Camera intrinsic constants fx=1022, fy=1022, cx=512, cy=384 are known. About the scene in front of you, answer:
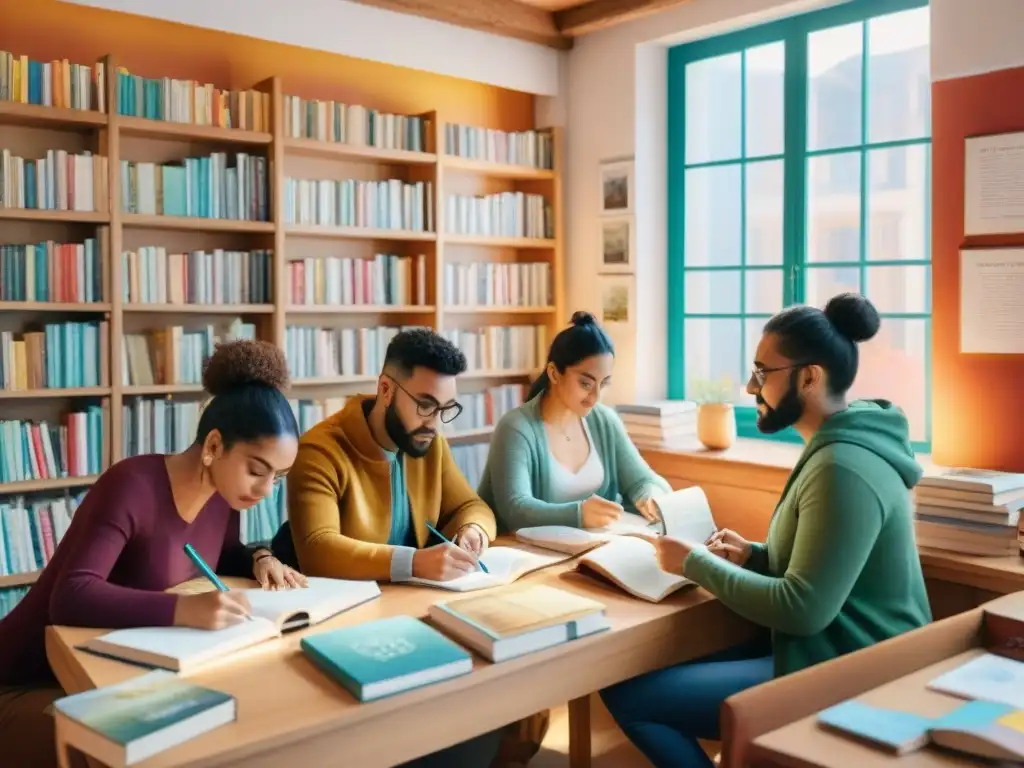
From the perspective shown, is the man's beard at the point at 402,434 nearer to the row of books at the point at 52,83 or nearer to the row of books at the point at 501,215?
the row of books at the point at 52,83

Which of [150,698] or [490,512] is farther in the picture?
[490,512]

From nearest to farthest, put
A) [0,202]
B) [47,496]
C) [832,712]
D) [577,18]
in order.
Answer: [832,712] → [0,202] → [47,496] → [577,18]

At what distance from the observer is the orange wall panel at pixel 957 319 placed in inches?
127

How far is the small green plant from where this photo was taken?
4.18 metres

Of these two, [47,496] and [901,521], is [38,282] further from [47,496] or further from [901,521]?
[901,521]

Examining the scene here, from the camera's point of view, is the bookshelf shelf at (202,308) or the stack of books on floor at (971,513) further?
the bookshelf shelf at (202,308)

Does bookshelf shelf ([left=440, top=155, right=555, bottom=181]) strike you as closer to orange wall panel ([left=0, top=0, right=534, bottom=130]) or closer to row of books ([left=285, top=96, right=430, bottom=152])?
row of books ([left=285, top=96, right=430, bottom=152])

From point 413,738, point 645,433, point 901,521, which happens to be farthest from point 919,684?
point 645,433

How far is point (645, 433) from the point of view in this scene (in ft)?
13.6

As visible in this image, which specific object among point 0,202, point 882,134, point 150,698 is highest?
point 882,134

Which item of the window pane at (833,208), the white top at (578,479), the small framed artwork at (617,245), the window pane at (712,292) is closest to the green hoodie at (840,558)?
the white top at (578,479)

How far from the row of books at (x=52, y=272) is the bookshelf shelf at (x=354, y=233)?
78cm

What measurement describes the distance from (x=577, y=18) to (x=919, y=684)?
147 inches

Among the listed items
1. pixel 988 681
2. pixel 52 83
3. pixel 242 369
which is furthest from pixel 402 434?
pixel 52 83
